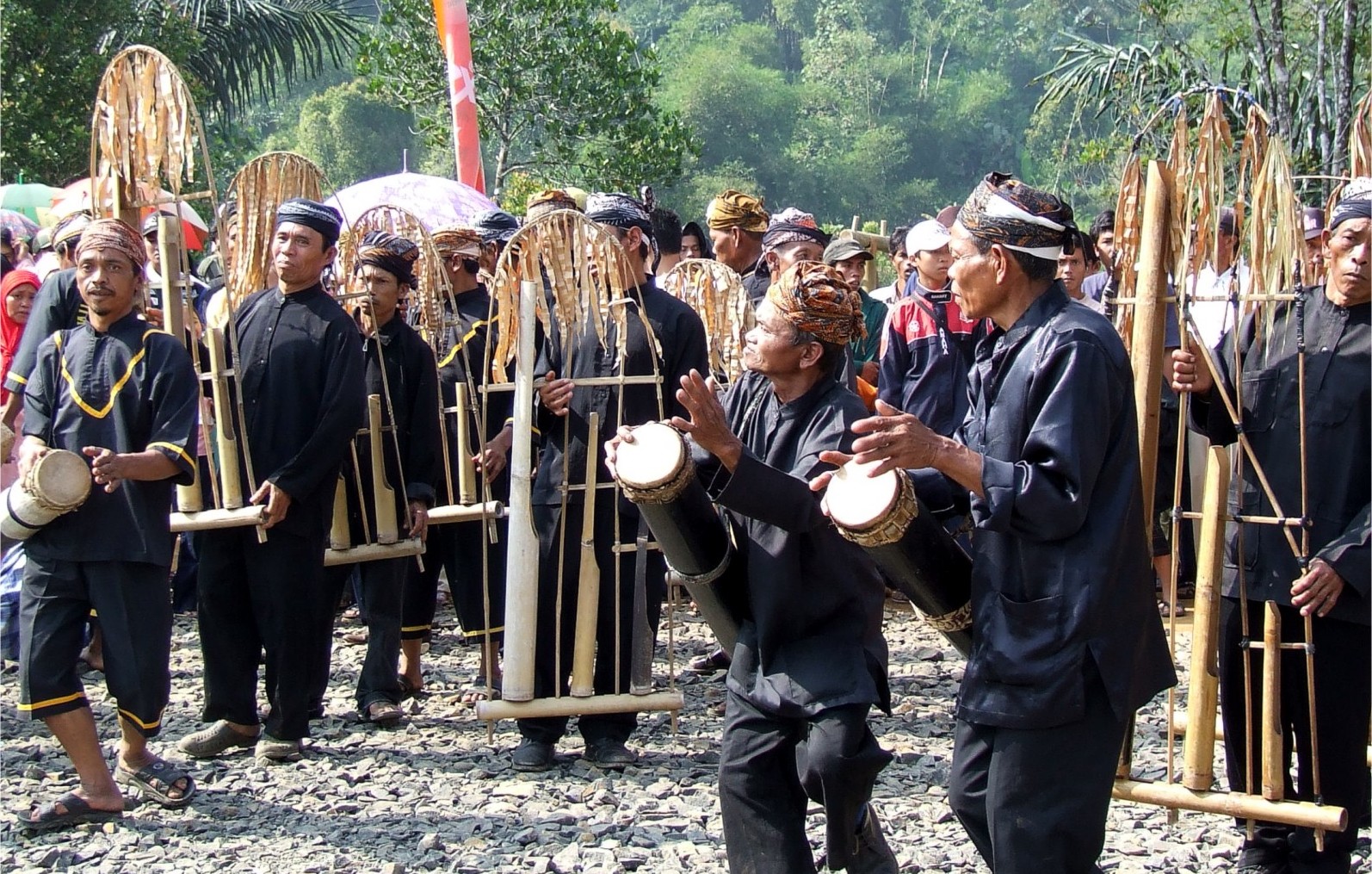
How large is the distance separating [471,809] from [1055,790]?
279cm

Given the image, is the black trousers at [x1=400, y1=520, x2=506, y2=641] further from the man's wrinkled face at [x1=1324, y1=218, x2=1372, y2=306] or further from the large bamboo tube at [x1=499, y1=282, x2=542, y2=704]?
the man's wrinkled face at [x1=1324, y1=218, x2=1372, y2=306]

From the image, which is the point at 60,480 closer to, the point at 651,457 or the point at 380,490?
the point at 380,490

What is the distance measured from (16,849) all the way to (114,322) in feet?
5.88

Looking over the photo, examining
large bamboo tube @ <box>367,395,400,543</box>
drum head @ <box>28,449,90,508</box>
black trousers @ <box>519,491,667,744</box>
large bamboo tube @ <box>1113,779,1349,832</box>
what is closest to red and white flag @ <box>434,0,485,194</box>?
large bamboo tube @ <box>367,395,400,543</box>

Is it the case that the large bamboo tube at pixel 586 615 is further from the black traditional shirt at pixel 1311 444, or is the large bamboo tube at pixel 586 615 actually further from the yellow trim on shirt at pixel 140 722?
the black traditional shirt at pixel 1311 444

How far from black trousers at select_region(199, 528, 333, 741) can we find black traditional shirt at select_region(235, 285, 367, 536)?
14cm

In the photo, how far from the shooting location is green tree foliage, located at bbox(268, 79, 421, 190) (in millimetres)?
55812

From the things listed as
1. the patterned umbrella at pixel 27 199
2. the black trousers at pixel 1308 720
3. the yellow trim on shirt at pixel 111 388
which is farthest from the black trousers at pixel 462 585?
the patterned umbrella at pixel 27 199

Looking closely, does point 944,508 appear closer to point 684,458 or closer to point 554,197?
point 684,458

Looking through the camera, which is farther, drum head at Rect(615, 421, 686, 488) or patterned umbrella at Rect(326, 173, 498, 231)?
patterned umbrella at Rect(326, 173, 498, 231)

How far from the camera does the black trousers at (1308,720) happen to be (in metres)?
4.41

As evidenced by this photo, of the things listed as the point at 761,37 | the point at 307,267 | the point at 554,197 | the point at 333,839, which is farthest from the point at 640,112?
the point at 761,37

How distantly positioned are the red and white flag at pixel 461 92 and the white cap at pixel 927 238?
6614 mm

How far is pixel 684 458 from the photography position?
3877mm
